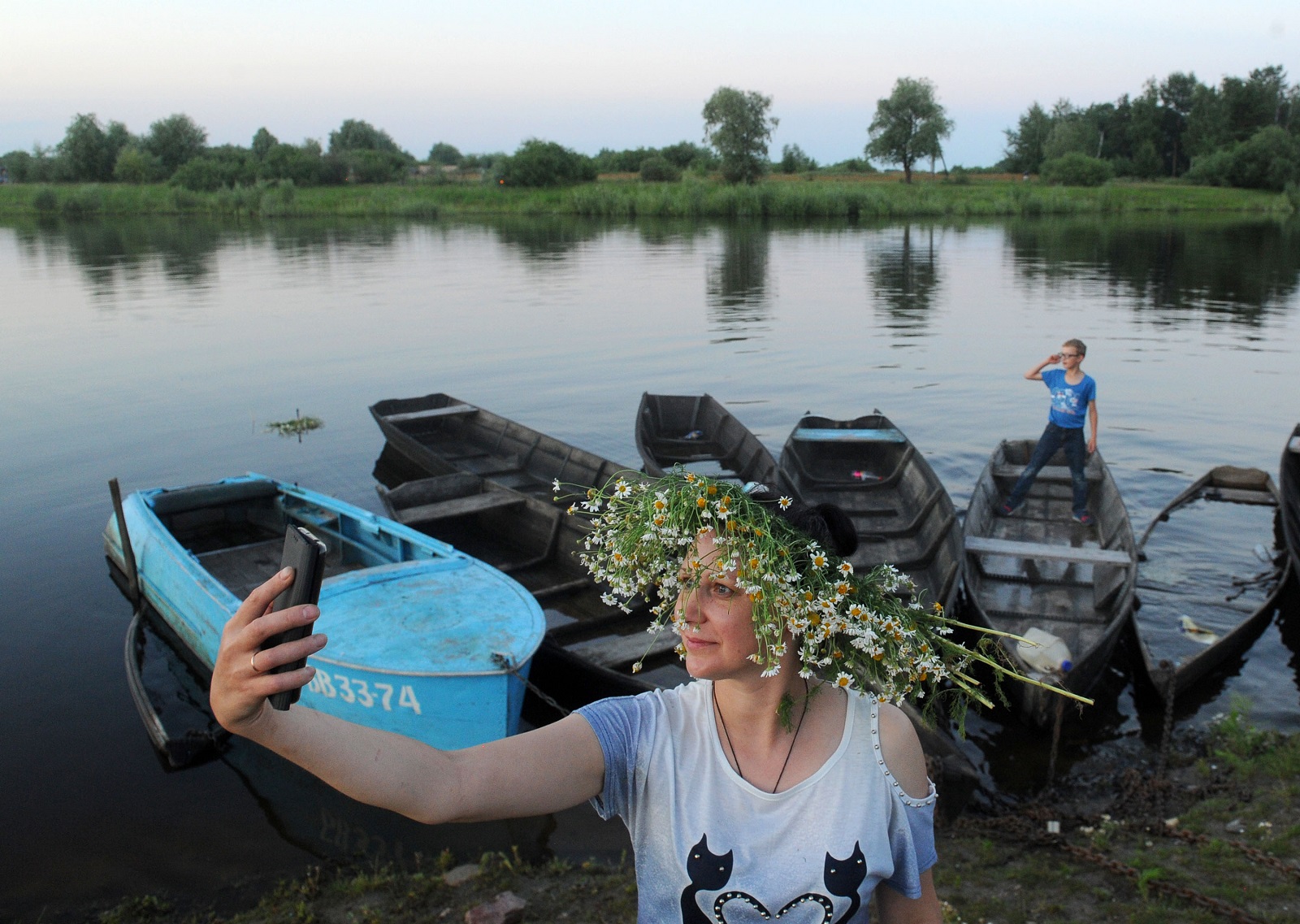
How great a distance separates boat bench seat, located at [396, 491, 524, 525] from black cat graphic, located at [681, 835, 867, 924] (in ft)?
32.0

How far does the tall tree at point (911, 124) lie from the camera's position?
10462 cm

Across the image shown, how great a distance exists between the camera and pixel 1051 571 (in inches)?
411

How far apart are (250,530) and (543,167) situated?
269 ft

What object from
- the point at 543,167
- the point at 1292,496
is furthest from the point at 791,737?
the point at 543,167

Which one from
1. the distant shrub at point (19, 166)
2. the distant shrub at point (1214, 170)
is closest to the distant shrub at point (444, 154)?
the distant shrub at point (19, 166)

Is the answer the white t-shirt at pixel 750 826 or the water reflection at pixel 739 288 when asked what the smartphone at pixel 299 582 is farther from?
the water reflection at pixel 739 288

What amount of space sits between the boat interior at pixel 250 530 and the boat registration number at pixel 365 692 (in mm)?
2681

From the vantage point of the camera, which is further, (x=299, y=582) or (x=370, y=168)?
(x=370, y=168)

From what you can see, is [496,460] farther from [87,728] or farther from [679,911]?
[679,911]

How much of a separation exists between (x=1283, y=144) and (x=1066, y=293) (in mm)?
65359

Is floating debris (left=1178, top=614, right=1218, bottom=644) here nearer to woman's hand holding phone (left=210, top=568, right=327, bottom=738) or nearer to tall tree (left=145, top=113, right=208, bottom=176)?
woman's hand holding phone (left=210, top=568, right=327, bottom=738)

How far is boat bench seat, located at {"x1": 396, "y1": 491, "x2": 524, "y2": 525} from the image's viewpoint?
38.3 feet

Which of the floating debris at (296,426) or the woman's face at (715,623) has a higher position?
the woman's face at (715,623)

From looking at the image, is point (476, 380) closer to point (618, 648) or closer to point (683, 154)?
point (618, 648)
